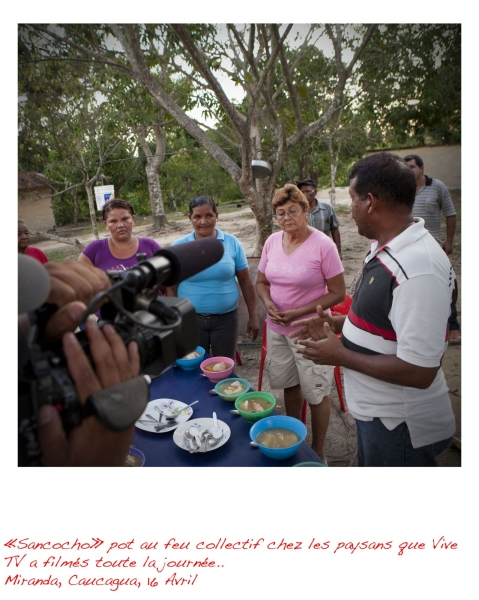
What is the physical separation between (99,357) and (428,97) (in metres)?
2.97

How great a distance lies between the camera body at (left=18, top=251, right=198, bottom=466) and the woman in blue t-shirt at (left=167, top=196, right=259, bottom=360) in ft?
5.37

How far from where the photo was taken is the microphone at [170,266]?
0.79 metres

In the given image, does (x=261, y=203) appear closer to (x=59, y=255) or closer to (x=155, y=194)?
(x=59, y=255)

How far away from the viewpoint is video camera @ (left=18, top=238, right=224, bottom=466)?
0.69m

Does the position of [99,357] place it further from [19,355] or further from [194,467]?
[194,467]

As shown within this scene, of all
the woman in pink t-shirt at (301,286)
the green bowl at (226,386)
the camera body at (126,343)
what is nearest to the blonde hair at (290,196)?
the woman in pink t-shirt at (301,286)

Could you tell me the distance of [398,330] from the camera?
1.19 m

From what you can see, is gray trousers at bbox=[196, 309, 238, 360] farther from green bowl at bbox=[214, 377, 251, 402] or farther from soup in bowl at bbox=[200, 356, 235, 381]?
green bowl at bbox=[214, 377, 251, 402]

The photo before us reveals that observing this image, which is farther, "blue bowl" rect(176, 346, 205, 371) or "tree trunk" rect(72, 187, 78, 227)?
"tree trunk" rect(72, 187, 78, 227)

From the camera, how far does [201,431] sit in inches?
56.9

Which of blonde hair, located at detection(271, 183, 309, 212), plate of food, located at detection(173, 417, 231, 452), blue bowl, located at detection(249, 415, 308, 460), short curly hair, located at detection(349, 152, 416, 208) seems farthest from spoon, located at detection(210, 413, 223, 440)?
blonde hair, located at detection(271, 183, 309, 212)

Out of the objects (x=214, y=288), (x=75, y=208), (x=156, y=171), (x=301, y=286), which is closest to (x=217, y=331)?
(x=214, y=288)
